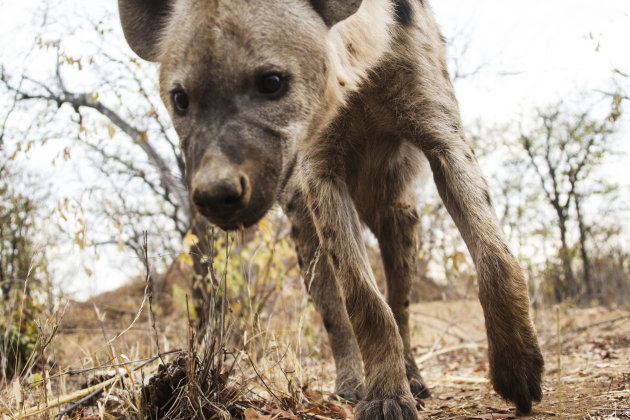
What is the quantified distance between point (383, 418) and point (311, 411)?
0.29m

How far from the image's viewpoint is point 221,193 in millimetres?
1556

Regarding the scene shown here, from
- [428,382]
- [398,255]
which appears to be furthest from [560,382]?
[428,382]

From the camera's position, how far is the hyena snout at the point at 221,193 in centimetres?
155

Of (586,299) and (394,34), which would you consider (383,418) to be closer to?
(394,34)

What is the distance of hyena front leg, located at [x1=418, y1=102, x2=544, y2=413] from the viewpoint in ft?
6.93

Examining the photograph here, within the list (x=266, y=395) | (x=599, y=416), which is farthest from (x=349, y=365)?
(x=599, y=416)

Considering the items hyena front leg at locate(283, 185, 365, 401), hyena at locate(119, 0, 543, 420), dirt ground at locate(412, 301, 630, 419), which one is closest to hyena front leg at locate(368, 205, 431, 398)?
hyena at locate(119, 0, 543, 420)

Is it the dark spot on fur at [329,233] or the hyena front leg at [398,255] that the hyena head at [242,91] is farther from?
the hyena front leg at [398,255]

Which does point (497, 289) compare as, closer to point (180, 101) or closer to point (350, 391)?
point (350, 391)

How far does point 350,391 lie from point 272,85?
182 cm

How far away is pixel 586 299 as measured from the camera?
13484mm

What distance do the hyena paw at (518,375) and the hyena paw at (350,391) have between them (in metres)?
0.95

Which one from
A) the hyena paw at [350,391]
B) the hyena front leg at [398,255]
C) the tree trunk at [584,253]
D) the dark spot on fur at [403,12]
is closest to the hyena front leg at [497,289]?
the dark spot on fur at [403,12]

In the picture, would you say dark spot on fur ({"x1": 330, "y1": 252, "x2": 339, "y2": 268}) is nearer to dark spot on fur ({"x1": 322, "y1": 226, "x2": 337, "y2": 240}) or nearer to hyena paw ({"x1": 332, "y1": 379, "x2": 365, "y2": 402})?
dark spot on fur ({"x1": 322, "y1": 226, "x2": 337, "y2": 240})
